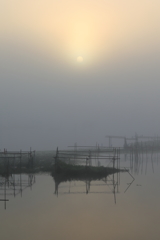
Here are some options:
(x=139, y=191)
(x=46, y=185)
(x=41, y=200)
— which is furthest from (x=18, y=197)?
(x=139, y=191)

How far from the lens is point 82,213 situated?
35.0ft

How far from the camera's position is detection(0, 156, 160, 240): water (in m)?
8.47

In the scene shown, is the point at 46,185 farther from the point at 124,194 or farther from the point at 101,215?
the point at 101,215

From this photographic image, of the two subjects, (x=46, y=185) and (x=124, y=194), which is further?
(x=46, y=185)

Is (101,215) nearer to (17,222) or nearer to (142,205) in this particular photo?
(142,205)

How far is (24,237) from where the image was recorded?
812 cm

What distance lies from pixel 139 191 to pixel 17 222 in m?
7.24

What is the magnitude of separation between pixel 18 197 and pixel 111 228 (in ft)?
18.0

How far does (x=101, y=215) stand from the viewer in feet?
34.2

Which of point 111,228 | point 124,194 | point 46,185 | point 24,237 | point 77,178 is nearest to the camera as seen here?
point 24,237

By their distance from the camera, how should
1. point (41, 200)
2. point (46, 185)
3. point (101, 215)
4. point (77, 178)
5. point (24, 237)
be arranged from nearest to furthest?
point (24, 237) → point (101, 215) → point (41, 200) → point (46, 185) → point (77, 178)

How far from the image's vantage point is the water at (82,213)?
847 centimetres

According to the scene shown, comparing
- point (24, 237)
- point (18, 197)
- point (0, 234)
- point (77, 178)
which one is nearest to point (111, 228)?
point (24, 237)

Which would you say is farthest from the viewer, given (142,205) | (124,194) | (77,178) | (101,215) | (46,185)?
(77,178)
